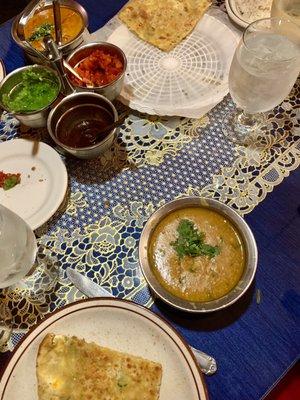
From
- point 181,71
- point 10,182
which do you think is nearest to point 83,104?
point 10,182

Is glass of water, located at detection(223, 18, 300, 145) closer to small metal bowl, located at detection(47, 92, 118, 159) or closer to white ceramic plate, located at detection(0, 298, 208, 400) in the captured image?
small metal bowl, located at detection(47, 92, 118, 159)

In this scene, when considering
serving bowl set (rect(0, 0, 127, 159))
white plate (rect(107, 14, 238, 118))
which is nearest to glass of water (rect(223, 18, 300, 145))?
white plate (rect(107, 14, 238, 118))

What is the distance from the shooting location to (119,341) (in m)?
1.39

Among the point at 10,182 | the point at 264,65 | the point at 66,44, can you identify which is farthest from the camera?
the point at 66,44

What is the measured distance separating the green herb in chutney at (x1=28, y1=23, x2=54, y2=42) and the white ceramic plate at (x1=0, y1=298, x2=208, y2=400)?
1.44m

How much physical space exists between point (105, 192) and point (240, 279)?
0.68m

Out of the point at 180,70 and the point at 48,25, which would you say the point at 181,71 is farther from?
the point at 48,25

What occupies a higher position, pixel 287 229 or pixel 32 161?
pixel 287 229

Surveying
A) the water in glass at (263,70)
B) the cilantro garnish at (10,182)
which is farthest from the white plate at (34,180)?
the water in glass at (263,70)

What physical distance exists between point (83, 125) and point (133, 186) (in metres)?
0.34

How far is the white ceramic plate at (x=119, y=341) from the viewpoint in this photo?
49.8 inches

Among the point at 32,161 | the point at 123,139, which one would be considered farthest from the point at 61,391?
the point at 123,139

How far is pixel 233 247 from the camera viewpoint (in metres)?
1.53

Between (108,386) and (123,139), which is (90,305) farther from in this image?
(123,139)
